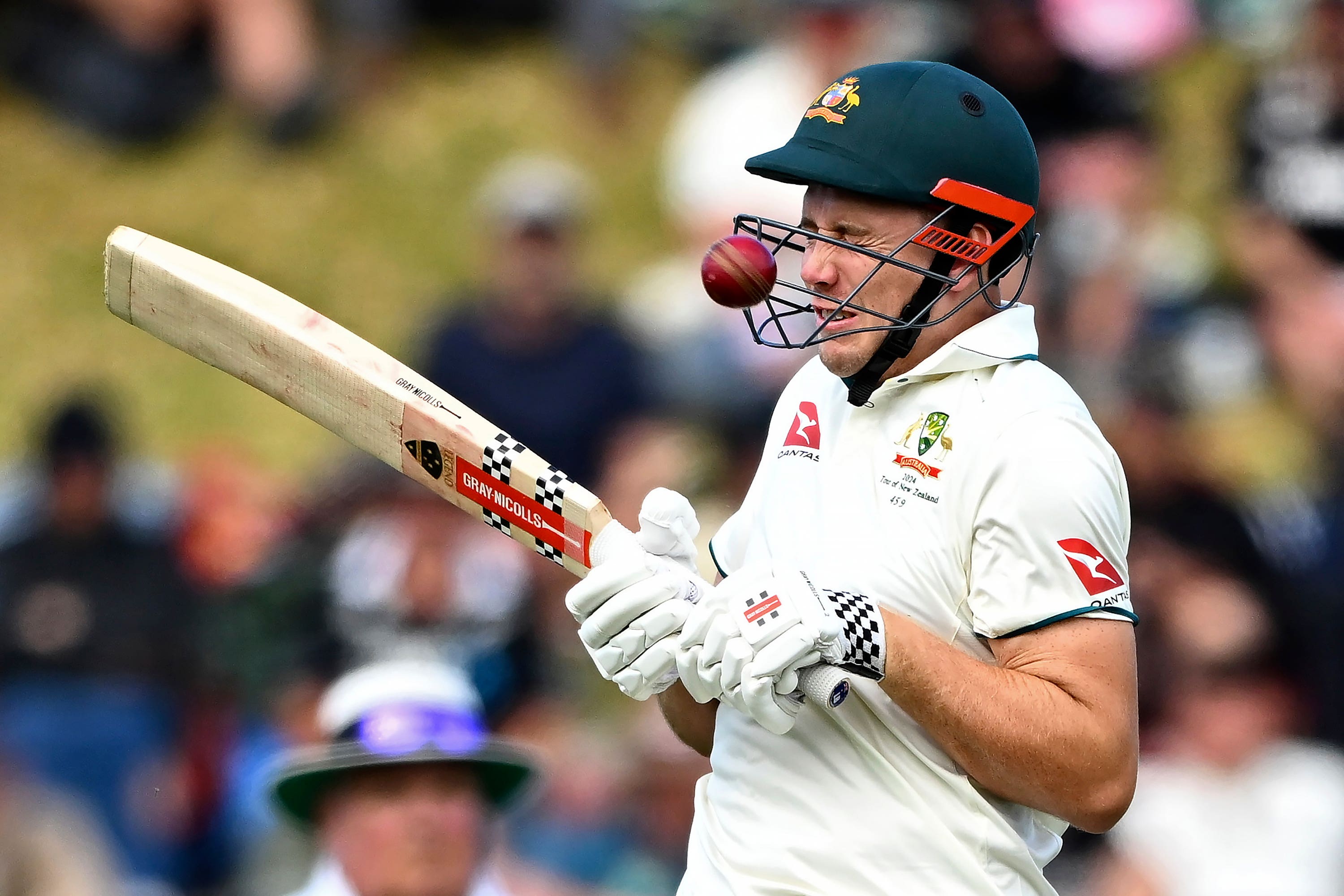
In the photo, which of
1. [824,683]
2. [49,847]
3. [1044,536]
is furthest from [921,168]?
[49,847]

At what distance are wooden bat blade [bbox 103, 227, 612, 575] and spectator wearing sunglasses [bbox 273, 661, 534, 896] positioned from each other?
124 cm

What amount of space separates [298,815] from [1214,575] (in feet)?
14.6

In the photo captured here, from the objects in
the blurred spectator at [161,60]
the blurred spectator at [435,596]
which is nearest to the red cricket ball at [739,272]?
the blurred spectator at [435,596]

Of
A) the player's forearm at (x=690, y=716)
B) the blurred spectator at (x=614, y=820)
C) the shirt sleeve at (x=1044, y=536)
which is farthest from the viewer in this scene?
the blurred spectator at (x=614, y=820)

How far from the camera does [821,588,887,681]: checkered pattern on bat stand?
310 cm

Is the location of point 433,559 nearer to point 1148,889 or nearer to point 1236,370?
point 1148,889

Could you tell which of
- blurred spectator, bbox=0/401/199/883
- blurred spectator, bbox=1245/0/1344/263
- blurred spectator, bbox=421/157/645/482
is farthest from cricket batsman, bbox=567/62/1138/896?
blurred spectator, bbox=1245/0/1344/263

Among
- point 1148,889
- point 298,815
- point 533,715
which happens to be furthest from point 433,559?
point 1148,889

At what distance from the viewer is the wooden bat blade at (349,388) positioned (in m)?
3.63

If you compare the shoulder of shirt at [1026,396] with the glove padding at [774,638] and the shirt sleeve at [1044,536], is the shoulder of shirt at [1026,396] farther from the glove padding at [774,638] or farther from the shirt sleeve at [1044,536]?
the glove padding at [774,638]

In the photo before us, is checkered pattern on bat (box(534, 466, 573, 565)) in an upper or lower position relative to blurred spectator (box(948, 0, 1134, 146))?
lower

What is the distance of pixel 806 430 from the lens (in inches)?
145

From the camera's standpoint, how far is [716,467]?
8.16 m

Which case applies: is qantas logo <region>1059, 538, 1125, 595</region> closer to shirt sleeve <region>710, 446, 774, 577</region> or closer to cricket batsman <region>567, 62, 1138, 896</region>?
cricket batsman <region>567, 62, 1138, 896</region>
